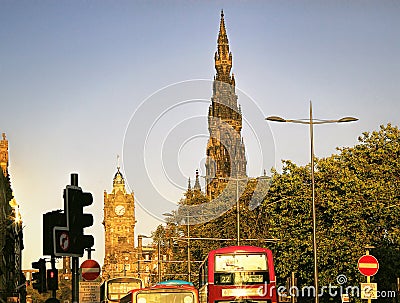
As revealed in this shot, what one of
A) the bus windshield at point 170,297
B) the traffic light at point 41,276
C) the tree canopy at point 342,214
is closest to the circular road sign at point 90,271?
the traffic light at point 41,276

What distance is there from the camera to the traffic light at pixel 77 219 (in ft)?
55.2

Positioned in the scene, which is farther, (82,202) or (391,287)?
(391,287)

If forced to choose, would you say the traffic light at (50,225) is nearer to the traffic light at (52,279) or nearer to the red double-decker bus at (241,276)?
the traffic light at (52,279)

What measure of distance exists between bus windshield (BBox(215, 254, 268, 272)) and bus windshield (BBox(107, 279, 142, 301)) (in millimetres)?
17882

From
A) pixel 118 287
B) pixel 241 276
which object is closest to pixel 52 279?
pixel 241 276

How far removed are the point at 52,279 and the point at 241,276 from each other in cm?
1357

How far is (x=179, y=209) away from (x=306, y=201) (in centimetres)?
4315

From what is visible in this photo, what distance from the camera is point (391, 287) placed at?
61.2 metres

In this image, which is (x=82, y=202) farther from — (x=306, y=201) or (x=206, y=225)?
(x=206, y=225)

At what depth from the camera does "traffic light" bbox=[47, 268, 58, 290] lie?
965 inches

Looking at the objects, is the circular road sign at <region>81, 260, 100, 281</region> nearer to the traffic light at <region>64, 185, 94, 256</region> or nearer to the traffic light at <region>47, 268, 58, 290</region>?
the traffic light at <region>47, 268, 58, 290</region>

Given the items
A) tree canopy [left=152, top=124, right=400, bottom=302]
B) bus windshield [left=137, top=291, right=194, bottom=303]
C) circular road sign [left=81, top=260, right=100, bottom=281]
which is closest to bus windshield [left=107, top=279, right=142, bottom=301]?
tree canopy [left=152, top=124, right=400, bottom=302]

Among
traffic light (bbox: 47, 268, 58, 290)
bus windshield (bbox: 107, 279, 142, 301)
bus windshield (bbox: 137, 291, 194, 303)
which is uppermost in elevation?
traffic light (bbox: 47, 268, 58, 290)

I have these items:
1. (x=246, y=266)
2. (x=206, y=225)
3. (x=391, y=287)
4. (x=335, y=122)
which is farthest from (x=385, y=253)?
(x=206, y=225)
